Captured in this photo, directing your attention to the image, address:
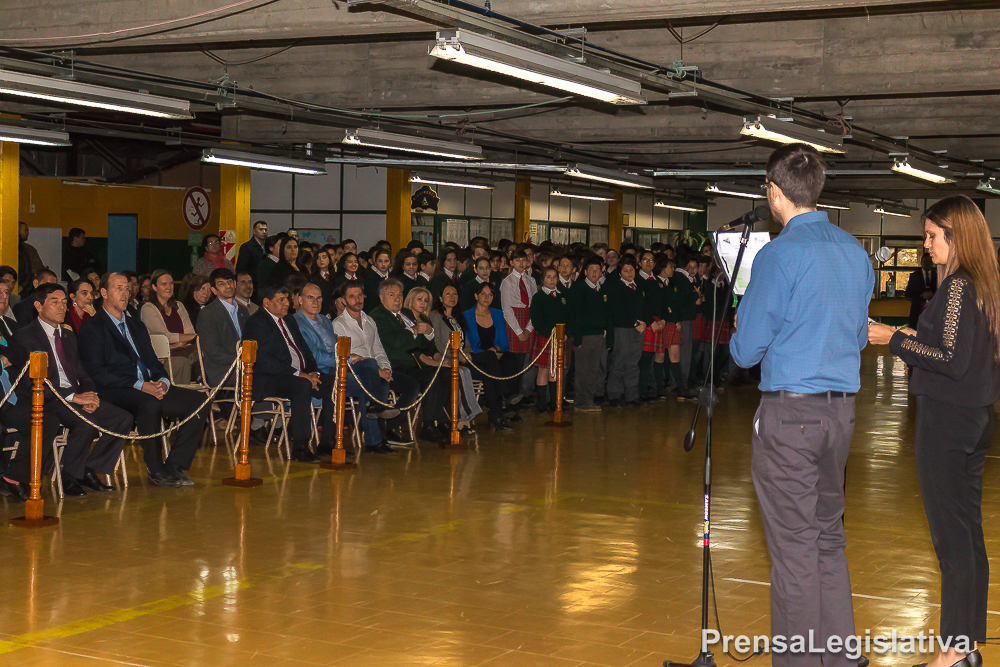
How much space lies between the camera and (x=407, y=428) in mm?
10789

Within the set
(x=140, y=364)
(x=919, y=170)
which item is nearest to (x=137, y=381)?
(x=140, y=364)

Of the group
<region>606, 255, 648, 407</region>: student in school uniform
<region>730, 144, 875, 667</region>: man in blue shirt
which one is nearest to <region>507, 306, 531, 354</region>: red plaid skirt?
<region>606, 255, 648, 407</region>: student in school uniform

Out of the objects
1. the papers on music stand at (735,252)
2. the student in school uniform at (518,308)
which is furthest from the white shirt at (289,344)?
the papers on music stand at (735,252)

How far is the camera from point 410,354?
32.7 ft

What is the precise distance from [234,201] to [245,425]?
483 inches

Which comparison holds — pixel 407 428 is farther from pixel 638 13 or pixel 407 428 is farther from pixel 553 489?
pixel 638 13

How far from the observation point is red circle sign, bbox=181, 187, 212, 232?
68.6 ft

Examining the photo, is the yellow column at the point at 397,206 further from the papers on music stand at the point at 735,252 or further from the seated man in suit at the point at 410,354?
the papers on music stand at the point at 735,252

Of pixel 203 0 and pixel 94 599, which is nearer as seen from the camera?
pixel 94 599

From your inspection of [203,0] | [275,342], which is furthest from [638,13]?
[275,342]

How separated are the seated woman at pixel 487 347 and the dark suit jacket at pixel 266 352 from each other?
7.94 ft

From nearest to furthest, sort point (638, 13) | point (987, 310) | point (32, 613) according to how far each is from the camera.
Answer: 1. point (987, 310)
2. point (32, 613)
3. point (638, 13)

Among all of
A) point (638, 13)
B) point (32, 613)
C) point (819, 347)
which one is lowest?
point (32, 613)

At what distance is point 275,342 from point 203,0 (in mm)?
2597
